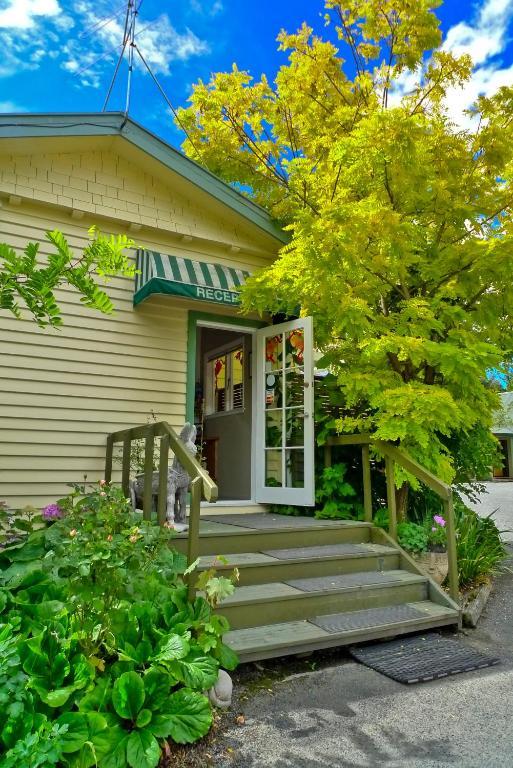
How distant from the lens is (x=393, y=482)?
14.0ft

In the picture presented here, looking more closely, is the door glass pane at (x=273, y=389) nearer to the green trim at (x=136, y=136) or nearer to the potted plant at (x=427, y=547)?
the green trim at (x=136, y=136)

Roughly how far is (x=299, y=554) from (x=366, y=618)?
0.64 m

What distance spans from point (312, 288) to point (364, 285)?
519 millimetres

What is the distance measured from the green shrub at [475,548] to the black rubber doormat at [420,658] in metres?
1.23

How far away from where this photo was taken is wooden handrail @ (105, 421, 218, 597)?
8.89ft

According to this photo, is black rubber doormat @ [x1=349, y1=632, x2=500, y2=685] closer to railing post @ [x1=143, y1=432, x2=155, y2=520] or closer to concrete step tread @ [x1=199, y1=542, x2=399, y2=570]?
concrete step tread @ [x1=199, y1=542, x2=399, y2=570]

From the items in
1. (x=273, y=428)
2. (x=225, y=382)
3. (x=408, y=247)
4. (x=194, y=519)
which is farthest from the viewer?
(x=225, y=382)

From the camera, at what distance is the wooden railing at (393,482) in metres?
3.85

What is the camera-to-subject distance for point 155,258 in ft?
16.0

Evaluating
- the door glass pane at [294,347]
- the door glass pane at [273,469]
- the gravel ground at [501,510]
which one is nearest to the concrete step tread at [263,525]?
the door glass pane at [273,469]

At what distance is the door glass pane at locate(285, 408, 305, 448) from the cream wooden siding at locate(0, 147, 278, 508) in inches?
41.4

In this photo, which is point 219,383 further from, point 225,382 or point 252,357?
point 252,357

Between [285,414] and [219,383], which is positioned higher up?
[219,383]

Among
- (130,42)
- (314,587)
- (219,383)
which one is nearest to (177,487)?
(314,587)
